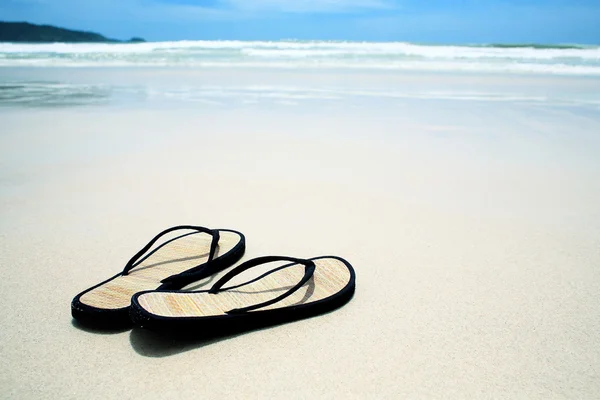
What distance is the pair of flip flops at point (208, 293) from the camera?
3.63 ft

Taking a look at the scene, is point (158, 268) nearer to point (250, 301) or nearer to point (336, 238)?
point (250, 301)

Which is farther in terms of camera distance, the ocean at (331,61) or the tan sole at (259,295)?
the ocean at (331,61)

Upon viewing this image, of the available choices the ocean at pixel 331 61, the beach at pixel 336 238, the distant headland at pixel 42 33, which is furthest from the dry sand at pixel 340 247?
the distant headland at pixel 42 33

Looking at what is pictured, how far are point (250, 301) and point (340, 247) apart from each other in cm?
53

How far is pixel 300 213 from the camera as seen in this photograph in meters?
2.00

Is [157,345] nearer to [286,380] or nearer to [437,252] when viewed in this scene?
[286,380]

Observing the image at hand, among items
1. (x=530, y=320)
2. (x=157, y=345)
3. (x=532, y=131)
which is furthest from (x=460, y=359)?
(x=532, y=131)

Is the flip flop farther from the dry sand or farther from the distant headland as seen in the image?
the distant headland

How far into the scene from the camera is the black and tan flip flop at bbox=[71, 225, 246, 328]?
1141mm

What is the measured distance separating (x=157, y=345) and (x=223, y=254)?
43cm

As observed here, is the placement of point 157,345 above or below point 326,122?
below

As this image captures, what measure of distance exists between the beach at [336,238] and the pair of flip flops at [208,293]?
0.05m

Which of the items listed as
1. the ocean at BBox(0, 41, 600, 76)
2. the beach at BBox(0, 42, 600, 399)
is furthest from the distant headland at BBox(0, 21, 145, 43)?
the beach at BBox(0, 42, 600, 399)

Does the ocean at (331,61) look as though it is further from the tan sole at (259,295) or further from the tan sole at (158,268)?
the tan sole at (259,295)
